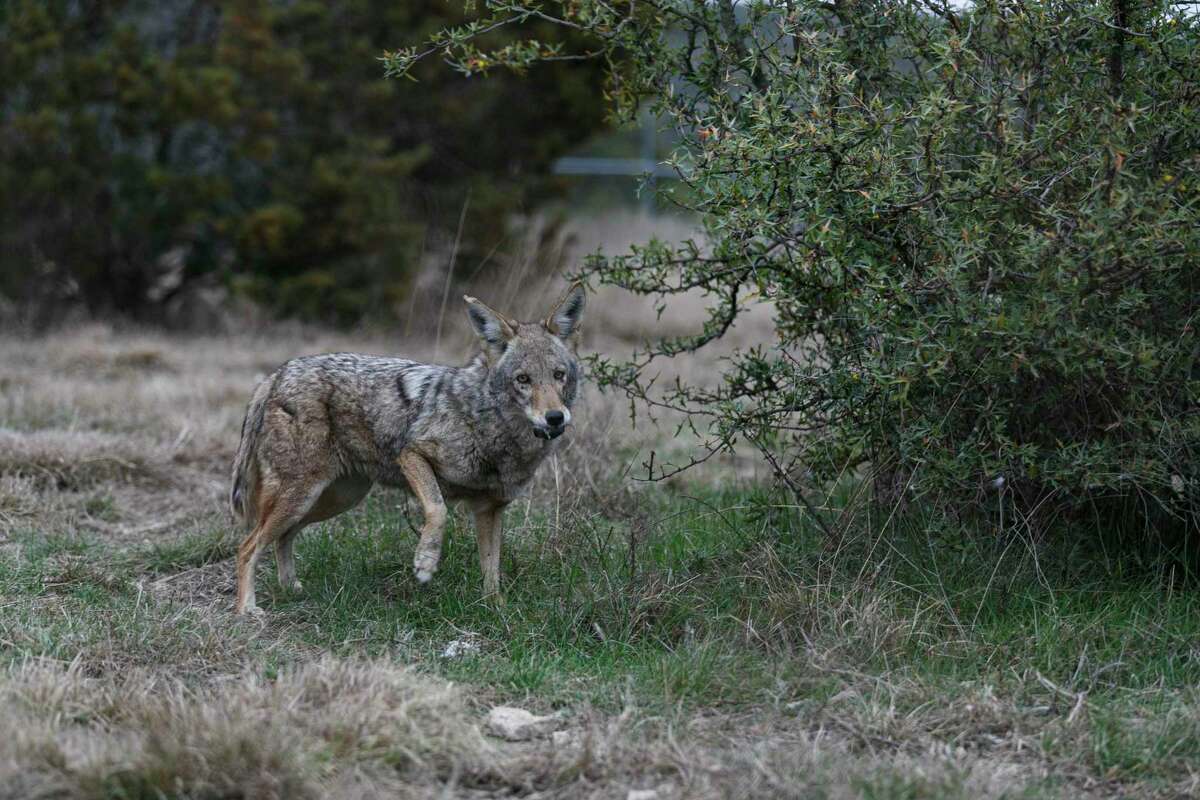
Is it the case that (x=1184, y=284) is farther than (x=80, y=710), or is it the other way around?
(x=1184, y=284)

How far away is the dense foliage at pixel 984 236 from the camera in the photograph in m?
5.66

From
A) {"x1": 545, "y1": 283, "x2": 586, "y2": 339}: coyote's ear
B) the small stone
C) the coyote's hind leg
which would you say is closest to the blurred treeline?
{"x1": 545, "y1": 283, "x2": 586, "y2": 339}: coyote's ear

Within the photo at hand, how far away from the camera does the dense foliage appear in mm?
Result: 5664

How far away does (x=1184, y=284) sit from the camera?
20.1 feet

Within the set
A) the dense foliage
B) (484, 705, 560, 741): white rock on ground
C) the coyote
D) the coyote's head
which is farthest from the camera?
the coyote

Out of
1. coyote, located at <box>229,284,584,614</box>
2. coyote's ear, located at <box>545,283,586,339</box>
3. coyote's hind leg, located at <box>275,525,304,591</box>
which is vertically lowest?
coyote's hind leg, located at <box>275,525,304,591</box>

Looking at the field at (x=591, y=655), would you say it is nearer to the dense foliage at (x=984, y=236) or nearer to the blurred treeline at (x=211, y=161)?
the dense foliage at (x=984, y=236)

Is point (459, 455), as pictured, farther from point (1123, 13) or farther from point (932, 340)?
point (1123, 13)

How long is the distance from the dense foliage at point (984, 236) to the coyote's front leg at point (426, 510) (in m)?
1.47

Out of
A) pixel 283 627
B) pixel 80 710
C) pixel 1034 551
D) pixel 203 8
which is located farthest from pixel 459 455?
pixel 203 8

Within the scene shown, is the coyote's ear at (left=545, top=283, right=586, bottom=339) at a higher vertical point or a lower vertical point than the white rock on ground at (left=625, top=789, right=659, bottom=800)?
higher

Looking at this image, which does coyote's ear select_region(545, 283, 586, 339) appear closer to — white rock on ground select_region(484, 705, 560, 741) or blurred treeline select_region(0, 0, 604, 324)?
white rock on ground select_region(484, 705, 560, 741)

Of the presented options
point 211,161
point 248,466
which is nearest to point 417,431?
point 248,466

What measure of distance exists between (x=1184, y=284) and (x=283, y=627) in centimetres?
452
